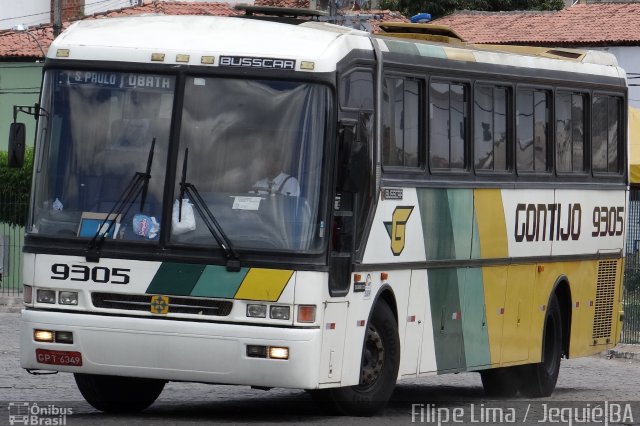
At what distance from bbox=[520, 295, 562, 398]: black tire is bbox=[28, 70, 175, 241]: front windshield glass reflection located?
5.70 meters

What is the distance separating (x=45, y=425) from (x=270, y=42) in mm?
3135

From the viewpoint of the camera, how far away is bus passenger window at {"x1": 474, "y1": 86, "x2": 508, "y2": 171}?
14453mm

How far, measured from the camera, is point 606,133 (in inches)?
688

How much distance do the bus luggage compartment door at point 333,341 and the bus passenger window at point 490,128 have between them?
3123mm

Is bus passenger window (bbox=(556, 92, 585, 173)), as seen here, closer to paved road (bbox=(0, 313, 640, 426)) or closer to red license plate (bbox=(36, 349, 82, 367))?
paved road (bbox=(0, 313, 640, 426))

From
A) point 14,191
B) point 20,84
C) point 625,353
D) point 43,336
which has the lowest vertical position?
point 14,191

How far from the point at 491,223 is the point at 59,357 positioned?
464cm

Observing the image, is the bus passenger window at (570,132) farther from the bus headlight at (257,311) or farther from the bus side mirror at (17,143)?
the bus side mirror at (17,143)

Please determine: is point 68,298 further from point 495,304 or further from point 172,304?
point 495,304

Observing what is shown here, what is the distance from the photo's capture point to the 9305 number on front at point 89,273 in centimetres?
1153

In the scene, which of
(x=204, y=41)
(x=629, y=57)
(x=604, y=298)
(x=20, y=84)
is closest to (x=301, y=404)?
(x=204, y=41)

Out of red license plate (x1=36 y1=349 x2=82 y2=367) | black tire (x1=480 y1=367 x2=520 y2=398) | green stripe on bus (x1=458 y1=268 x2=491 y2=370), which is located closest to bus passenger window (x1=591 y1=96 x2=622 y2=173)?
black tire (x1=480 y1=367 x2=520 y2=398)

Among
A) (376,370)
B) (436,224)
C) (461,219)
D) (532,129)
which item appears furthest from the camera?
(532,129)

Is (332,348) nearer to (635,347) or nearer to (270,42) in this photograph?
(270,42)
